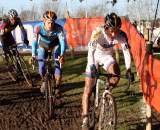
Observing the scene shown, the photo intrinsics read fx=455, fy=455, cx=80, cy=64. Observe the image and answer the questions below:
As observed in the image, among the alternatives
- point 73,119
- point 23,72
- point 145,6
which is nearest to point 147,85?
point 73,119

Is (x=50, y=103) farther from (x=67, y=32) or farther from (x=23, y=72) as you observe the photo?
(x=67, y=32)

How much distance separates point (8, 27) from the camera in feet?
43.5

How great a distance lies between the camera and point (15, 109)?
10.6 meters

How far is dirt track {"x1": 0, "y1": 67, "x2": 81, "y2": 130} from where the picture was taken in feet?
30.1

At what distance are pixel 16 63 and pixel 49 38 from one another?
9.77 feet

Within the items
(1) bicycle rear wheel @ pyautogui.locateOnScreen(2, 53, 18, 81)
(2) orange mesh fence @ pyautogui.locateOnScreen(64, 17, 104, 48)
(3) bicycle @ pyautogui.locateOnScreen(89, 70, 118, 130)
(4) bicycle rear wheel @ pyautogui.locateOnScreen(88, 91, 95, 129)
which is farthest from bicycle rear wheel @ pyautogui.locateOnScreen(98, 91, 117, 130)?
(2) orange mesh fence @ pyautogui.locateOnScreen(64, 17, 104, 48)

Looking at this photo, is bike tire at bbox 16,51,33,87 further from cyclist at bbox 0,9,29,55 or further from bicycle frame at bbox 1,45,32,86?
cyclist at bbox 0,9,29,55

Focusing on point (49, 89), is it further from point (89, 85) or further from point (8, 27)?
point (8, 27)

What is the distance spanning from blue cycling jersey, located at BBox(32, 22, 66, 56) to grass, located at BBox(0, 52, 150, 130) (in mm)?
1729

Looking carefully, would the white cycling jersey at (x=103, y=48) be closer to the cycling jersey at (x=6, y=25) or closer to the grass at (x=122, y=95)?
the grass at (x=122, y=95)

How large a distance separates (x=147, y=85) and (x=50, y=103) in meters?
2.26

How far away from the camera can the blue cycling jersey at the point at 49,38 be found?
10207 millimetres

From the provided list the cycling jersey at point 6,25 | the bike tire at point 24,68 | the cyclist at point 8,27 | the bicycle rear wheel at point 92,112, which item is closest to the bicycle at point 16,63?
the bike tire at point 24,68

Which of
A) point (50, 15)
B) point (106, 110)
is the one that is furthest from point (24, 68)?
point (106, 110)
